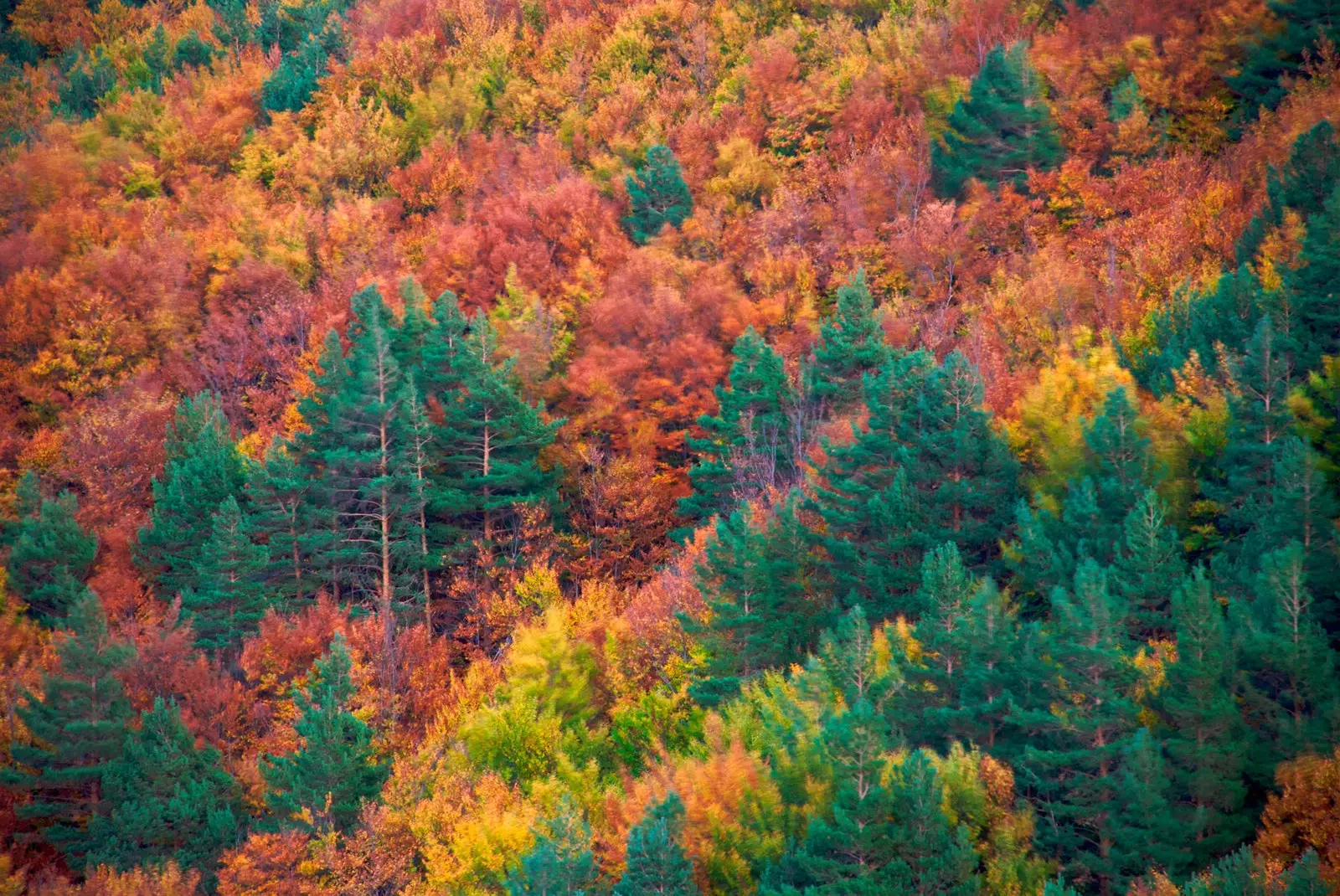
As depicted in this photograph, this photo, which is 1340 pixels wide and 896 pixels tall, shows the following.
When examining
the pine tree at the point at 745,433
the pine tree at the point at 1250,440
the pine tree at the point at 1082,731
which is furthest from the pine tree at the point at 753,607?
the pine tree at the point at 1250,440

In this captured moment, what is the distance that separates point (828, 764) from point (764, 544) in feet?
30.6

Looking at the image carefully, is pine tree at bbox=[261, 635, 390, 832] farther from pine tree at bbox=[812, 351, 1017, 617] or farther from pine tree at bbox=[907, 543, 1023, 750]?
pine tree at bbox=[907, 543, 1023, 750]

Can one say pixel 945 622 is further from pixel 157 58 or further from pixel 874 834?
pixel 157 58

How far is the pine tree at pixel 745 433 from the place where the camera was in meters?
45.4

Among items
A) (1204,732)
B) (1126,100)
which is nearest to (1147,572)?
(1204,732)

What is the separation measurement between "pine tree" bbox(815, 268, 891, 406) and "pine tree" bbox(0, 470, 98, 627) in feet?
91.1

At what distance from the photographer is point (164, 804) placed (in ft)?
128

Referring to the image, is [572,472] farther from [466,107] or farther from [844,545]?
[466,107]

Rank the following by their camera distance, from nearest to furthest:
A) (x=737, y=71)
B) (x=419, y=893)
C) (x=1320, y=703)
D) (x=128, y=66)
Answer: (x=1320, y=703) < (x=419, y=893) < (x=737, y=71) < (x=128, y=66)

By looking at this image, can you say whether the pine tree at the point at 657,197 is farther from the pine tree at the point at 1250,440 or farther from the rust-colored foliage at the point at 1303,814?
the rust-colored foliage at the point at 1303,814

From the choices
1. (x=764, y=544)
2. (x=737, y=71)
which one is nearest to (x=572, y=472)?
(x=764, y=544)

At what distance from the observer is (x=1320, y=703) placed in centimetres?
2686

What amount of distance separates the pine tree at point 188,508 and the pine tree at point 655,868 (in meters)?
25.4

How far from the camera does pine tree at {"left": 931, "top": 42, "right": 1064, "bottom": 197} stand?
53469 millimetres
